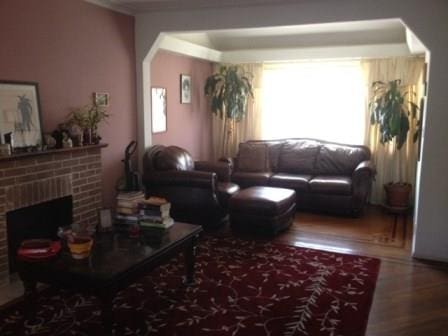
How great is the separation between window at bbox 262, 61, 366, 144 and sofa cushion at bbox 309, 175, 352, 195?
1.00 meters

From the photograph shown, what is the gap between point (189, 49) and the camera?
19.5 feet

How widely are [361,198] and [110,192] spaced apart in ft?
9.90

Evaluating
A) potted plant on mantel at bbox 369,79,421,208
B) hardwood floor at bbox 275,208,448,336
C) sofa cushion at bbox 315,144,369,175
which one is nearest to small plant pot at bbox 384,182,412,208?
potted plant on mantel at bbox 369,79,421,208

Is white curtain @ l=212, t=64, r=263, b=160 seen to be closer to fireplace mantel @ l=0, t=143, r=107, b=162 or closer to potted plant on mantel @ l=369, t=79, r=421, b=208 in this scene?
potted plant on mantel @ l=369, t=79, r=421, b=208

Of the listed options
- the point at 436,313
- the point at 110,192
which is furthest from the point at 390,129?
the point at 110,192

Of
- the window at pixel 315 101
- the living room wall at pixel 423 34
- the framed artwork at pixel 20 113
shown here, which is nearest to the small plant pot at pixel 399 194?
the window at pixel 315 101

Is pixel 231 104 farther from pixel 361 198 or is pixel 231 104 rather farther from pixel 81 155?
pixel 81 155

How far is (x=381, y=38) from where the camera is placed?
590 centimetres

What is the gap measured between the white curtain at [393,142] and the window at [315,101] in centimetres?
15

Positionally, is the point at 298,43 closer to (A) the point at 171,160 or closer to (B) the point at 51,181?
(A) the point at 171,160

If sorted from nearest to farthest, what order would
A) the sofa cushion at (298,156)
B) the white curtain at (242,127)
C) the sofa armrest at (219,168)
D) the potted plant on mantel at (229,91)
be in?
1. the sofa armrest at (219,168)
2. the sofa cushion at (298,156)
3. the potted plant on mantel at (229,91)
4. the white curtain at (242,127)

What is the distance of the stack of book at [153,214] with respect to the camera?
326 cm

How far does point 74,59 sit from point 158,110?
175 centimetres

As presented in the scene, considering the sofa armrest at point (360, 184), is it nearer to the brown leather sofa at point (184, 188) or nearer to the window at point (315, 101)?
the window at point (315, 101)
